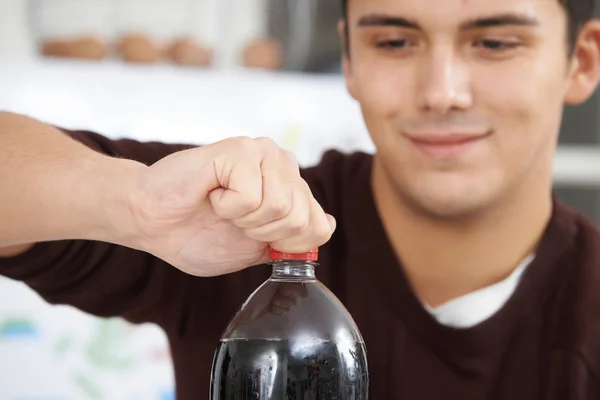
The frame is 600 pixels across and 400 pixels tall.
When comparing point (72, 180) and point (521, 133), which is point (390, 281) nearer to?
point (521, 133)

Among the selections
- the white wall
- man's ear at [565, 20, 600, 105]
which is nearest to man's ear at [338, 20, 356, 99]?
man's ear at [565, 20, 600, 105]

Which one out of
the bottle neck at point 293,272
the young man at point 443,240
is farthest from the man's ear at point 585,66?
the bottle neck at point 293,272

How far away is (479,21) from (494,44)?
4 cm

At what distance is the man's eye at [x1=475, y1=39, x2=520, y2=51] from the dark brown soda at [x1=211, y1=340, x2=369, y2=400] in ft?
1.43

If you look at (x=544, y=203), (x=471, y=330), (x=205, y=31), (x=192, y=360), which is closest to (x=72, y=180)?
(x=192, y=360)

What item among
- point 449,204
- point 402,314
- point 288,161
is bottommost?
point 402,314

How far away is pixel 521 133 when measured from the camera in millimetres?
974

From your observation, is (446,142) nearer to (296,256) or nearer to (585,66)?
(585,66)

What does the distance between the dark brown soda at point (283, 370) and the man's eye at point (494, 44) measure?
44 cm

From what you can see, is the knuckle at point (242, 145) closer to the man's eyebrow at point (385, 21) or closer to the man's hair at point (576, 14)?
the man's eyebrow at point (385, 21)

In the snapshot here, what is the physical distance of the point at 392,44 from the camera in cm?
99

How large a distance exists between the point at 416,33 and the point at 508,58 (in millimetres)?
118

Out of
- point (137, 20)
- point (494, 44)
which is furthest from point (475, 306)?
point (137, 20)

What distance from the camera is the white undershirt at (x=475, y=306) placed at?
3.34 ft
